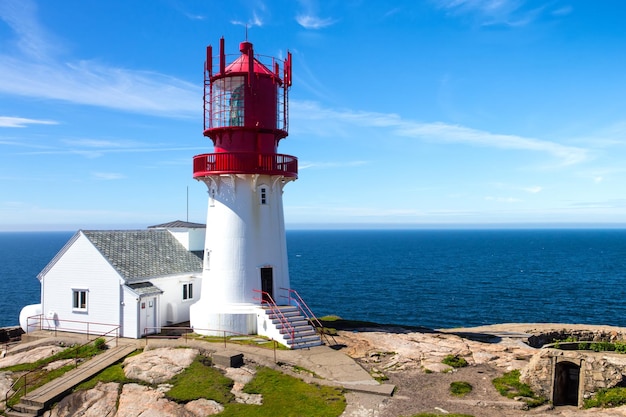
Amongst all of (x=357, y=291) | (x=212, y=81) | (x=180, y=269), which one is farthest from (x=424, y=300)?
(x=212, y=81)

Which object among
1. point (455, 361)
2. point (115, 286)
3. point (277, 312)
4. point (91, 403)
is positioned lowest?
point (91, 403)

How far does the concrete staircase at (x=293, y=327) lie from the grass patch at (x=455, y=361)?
6.27 meters

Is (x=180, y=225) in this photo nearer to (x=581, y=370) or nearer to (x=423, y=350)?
(x=423, y=350)

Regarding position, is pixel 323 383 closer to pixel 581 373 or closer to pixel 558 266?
pixel 581 373

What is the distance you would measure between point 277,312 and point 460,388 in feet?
35.2

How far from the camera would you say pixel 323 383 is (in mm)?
20734

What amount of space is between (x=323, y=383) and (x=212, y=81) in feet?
56.5

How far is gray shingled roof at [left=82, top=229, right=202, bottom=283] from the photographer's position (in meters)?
29.2

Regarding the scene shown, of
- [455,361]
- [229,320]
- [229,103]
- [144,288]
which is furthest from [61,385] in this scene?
[455,361]

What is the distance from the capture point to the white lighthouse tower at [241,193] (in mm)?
27969

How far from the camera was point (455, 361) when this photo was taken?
2378 cm

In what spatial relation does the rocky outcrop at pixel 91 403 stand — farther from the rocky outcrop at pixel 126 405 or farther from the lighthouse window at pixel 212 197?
the lighthouse window at pixel 212 197

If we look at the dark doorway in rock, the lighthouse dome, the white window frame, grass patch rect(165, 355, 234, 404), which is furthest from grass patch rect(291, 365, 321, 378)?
the lighthouse dome

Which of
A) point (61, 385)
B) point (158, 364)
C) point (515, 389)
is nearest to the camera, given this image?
point (515, 389)
